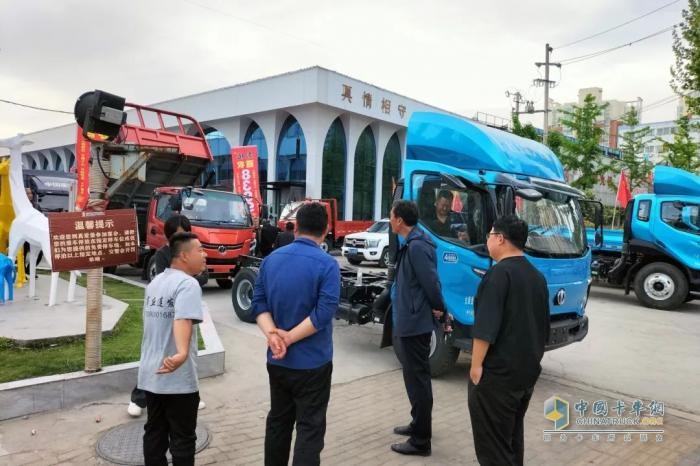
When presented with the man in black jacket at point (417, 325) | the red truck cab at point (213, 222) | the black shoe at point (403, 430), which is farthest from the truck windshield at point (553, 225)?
the red truck cab at point (213, 222)

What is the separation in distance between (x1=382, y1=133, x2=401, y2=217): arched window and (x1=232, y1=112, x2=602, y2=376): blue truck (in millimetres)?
24191

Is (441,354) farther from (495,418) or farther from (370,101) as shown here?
(370,101)

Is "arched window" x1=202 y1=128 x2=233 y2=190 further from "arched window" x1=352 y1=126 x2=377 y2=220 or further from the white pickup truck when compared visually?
the white pickup truck

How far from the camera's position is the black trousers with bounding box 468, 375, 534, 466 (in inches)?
110

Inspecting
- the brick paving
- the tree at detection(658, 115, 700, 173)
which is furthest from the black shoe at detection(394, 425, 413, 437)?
the tree at detection(658, 115, 700, 173)

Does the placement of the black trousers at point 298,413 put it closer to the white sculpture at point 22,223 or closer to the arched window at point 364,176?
the white sculpture at point 22,223

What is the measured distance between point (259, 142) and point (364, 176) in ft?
20.0

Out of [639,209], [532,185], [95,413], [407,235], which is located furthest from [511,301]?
[639,209]

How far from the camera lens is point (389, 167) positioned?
101ft

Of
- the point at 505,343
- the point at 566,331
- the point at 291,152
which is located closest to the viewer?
the point at 505,343

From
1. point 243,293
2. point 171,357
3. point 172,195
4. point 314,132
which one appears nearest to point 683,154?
point 314,132

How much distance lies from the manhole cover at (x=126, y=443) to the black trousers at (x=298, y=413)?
1.22m

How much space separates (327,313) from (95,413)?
2.90 metres

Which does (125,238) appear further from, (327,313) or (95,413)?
(327,313)
